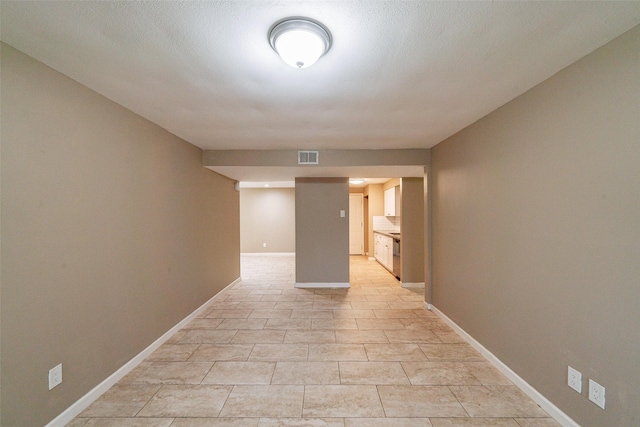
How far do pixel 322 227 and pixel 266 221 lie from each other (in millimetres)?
4561

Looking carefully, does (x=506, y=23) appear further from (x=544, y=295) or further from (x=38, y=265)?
(x=38, y=265)

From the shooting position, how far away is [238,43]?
1.50 meters

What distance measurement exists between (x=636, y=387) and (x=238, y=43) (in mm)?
2814

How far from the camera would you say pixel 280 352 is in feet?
9.07

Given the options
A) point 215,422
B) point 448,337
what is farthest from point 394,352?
point 215,422

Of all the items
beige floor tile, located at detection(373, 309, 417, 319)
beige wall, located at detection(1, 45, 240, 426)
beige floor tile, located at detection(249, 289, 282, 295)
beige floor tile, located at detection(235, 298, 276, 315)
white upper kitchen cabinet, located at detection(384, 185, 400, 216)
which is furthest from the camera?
white upper kitchen cabinet, located at detection(384, 185, 400, 216)

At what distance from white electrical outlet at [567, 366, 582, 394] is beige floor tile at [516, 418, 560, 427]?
31cm

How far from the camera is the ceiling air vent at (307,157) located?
3.98 m

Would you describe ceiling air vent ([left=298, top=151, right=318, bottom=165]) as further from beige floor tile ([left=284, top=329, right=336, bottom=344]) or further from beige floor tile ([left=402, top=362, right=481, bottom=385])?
beige floor tile ([left=402, top=362, right=481, bottom=385])

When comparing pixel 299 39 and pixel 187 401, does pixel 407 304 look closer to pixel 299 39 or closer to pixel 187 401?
pixel 187 401

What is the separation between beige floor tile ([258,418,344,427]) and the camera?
1.80m

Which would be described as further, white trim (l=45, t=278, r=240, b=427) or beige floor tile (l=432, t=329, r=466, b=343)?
beige floor tile (l=432, t=329, r=466, b=343)

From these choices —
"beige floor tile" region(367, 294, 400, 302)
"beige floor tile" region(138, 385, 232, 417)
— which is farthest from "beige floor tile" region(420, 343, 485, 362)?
"beige floor tile" region(138, 385, 232, 417)

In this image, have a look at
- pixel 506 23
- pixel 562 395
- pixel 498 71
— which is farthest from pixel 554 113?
pixel 562 395
